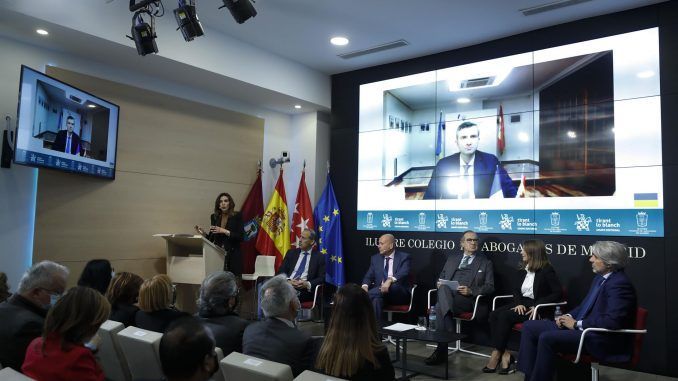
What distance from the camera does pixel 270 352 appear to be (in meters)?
2.38

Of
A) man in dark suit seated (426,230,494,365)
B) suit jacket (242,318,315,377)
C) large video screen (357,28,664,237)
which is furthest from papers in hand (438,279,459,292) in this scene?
suit jacket (242,318,315,377)

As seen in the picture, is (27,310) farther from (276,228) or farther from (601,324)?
(276,228)

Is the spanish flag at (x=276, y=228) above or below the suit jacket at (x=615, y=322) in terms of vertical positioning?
above

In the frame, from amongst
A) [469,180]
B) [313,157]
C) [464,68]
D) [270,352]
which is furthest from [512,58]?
[270,352]

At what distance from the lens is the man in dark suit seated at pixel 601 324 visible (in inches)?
142

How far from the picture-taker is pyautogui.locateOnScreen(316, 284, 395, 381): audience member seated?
6.89 feet

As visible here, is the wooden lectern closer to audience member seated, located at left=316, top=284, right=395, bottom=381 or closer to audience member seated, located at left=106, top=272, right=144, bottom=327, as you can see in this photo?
audience member seated, located at left=106, top=272, right=144, bottom=327

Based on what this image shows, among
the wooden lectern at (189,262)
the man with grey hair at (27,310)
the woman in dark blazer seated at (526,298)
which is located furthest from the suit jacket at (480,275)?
the man with grey hair at (27,310)

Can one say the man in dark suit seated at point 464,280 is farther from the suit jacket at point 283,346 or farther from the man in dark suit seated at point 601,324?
the suit jacket at point 283,346

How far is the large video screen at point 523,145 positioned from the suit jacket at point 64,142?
12.0ft

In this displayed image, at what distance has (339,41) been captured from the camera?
20.3 feet

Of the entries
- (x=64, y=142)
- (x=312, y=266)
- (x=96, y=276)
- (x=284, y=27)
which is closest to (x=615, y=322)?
(x=312, y=266)

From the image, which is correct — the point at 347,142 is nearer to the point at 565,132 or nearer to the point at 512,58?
the point at 512,58

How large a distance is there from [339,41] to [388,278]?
3.05m
